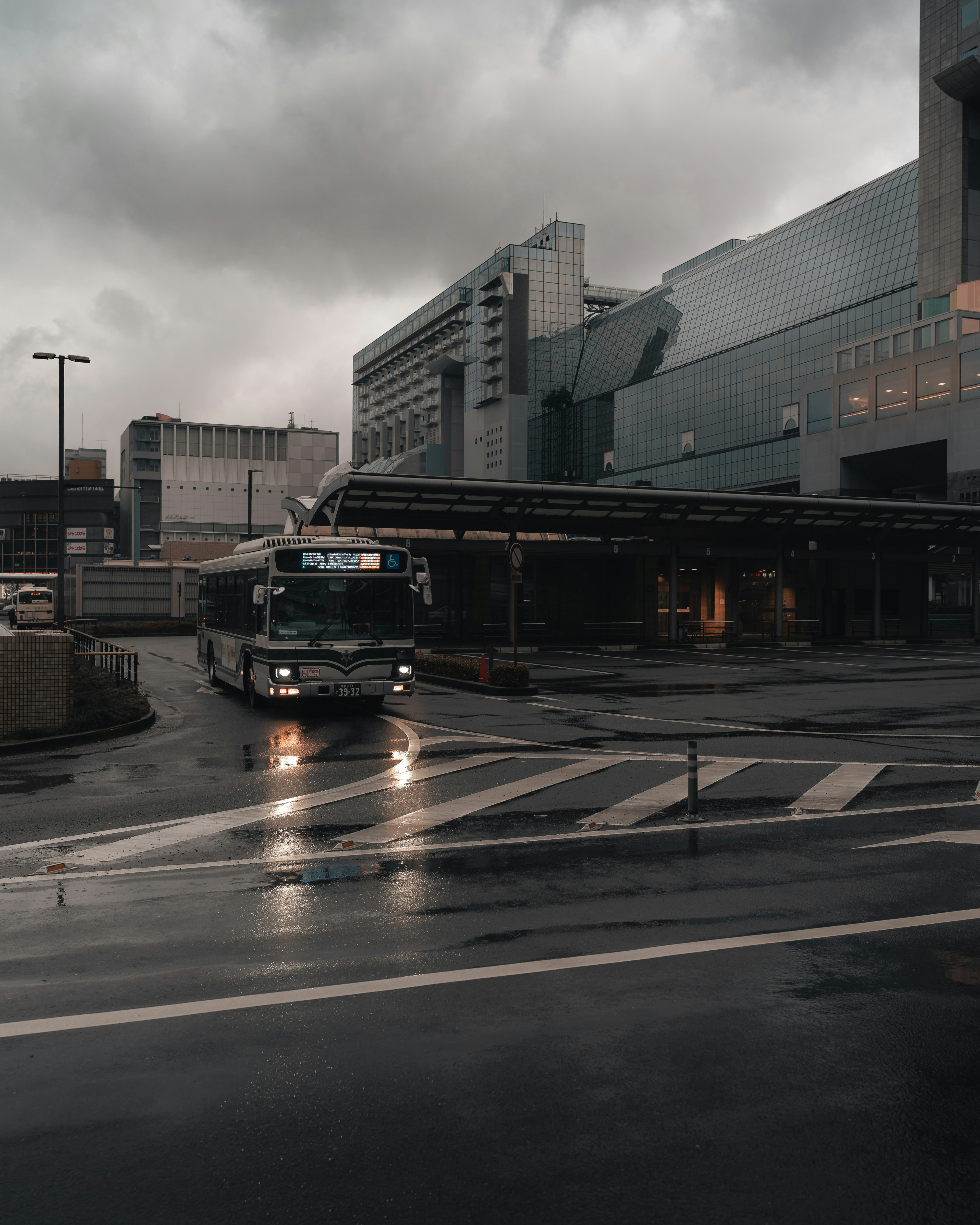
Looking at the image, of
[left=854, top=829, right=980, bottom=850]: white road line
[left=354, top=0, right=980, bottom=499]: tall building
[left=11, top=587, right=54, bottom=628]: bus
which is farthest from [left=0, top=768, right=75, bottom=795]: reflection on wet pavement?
[left=11, top=587, right=54, bottom=628]: bus

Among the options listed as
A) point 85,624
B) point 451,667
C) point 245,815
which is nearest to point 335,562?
point 451,667

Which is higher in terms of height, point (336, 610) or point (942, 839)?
point (336, 610)

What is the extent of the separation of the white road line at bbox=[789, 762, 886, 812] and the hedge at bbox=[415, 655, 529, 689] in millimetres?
10561

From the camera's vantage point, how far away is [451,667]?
26328 millimetres

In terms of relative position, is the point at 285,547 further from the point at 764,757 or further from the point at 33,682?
the point at 764,757

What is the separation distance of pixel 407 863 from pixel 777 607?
1546 inches

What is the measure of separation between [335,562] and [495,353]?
12265 centimetres

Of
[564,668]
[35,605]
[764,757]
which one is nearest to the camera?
[764,757]

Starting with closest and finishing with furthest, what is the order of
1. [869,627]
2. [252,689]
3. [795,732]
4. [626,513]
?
1. [795,732]
2. [252,689]
3. [626,513]
4. [869,627]

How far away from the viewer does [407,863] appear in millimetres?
8500

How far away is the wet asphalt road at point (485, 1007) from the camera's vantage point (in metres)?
3.76

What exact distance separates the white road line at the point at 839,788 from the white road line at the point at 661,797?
45.0 inches

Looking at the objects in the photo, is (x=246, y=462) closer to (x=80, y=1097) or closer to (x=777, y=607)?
(x=777, y=607)

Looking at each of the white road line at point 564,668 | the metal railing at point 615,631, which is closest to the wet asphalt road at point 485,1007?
the white road line at point 564,668
